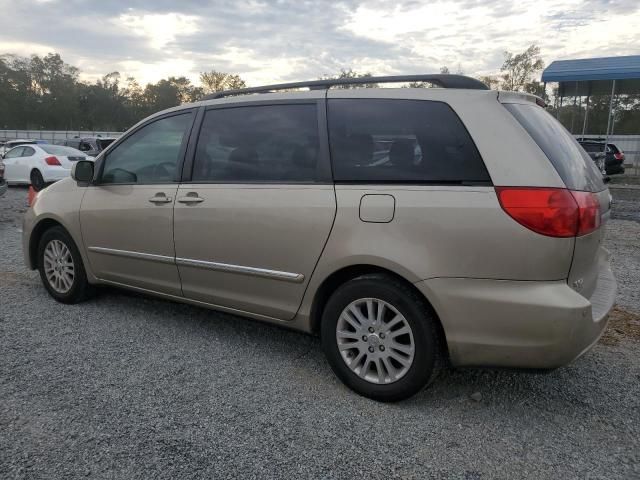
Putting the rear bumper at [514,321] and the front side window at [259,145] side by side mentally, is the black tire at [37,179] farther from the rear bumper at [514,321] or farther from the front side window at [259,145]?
the rear bumper at [514,321]

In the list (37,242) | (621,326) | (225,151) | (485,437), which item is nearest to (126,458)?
(485,437)

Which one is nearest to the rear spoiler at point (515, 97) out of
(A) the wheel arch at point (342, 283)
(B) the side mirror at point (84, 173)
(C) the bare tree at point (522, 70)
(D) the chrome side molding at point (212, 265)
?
(A) the wheel arch at point (342, 283)

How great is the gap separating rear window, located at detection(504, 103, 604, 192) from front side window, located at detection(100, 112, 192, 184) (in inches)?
92.1

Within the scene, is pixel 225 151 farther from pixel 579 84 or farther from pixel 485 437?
pixel 579 84

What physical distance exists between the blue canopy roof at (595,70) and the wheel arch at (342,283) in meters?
21.5

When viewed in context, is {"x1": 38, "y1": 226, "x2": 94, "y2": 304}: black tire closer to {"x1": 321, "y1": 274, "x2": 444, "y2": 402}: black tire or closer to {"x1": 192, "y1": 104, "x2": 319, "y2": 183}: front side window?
{"x1": 192, "y1": 104, "x2": 319, "y2": 183}: front side window

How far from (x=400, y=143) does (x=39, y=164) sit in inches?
588

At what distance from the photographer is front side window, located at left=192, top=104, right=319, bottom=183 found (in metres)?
3.28

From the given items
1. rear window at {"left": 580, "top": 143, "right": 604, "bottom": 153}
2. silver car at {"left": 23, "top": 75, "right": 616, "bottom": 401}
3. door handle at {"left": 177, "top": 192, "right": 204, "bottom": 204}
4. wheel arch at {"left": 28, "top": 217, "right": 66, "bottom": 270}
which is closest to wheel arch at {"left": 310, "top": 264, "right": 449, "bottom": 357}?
silver car at {"left": 23, "top": 75, "right": 616, "bottom": 401}

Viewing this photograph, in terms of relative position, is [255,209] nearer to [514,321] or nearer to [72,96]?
[514,321]

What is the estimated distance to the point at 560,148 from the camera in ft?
9.20

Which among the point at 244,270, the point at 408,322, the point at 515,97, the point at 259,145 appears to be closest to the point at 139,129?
the point at 259,145

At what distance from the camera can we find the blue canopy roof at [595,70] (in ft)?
68.0

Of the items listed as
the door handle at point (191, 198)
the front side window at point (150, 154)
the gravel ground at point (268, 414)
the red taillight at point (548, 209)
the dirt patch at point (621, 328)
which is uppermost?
the front side window at point (150, 154)
